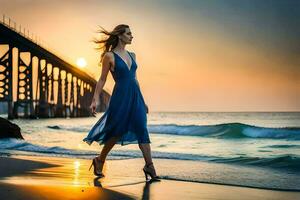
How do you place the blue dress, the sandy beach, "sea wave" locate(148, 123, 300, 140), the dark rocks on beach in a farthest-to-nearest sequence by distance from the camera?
"sea wave" locate(148, 123, 300, 140) → the dark rocks on beach → the blue dress → the sandy beach

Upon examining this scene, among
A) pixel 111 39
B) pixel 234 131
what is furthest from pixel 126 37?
pixel 234 131

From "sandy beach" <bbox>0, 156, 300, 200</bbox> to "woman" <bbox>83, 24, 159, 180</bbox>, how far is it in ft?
1.34

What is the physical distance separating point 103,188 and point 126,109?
3.47ft

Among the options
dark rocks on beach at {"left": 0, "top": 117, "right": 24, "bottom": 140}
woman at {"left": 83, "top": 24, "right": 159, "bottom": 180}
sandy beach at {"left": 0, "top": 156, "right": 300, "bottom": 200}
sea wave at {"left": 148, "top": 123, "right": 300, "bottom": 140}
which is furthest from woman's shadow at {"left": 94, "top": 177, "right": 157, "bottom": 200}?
sea wave at {"left": 148, "top": 123, "right": 300, "bottom": 140}

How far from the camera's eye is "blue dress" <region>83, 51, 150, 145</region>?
462 cm

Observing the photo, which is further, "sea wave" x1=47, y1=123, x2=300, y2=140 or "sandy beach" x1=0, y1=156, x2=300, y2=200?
"sea wave" x1=47, y1=123, x2=300, y2=140

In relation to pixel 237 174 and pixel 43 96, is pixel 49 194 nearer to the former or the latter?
→ pixel 237 174

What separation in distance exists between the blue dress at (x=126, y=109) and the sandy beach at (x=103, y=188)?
47 cm

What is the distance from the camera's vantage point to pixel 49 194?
10.8ft

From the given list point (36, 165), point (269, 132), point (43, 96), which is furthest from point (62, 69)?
point (36, 165)

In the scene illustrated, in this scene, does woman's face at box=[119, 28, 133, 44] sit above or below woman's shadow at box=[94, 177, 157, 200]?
above

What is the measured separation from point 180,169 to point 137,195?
2302 millimetres

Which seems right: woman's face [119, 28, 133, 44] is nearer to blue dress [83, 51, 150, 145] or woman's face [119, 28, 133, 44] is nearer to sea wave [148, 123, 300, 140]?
blue dress [83, 51, 150, 145]

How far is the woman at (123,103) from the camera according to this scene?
4.62m
